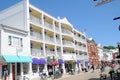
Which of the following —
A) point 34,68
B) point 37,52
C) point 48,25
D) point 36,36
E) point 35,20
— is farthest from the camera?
point 48,25

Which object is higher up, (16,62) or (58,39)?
(58,39)

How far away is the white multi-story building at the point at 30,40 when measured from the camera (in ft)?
107

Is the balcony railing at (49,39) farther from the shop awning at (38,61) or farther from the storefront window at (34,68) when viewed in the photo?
the storefront window at (34,68)

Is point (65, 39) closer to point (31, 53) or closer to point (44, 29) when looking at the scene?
point (44, 29)

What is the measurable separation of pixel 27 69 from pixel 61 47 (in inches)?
698

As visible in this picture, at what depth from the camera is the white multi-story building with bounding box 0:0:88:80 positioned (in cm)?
3259

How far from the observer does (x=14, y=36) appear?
34.0 m

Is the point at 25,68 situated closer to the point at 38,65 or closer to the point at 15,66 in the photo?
the point at 15,66

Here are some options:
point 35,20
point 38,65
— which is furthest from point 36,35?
point 38,65

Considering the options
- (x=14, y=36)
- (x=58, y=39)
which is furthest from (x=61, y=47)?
(x=14, y=36)

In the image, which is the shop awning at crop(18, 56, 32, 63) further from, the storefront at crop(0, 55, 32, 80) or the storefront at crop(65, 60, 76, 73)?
the storefront at crop(65, 60, 76, 73)

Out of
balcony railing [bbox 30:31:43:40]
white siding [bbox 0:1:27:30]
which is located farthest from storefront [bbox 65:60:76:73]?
white siding [bbox 0:1:27:30]

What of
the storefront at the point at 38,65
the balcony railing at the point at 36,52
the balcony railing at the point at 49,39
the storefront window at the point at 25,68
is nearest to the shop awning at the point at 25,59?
the storefront window at the point at 25,68

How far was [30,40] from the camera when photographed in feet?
128
